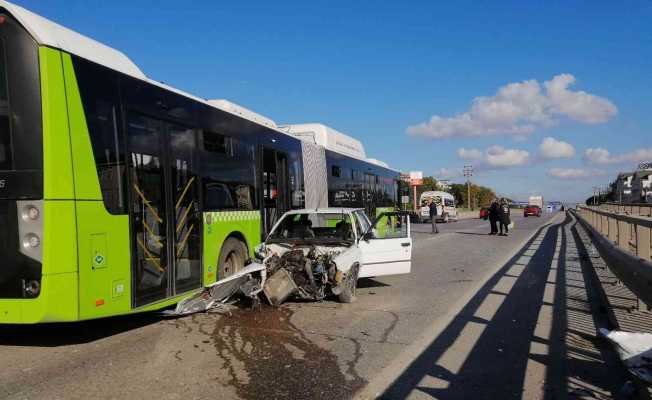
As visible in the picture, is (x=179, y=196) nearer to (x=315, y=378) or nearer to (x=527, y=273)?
(x=315, y=378)

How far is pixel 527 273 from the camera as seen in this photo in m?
12.0

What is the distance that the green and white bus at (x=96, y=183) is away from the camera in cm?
538

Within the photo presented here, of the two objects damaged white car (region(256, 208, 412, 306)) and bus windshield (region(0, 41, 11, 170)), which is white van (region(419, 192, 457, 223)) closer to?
damaged white car (region(256, 208, 412, 306))

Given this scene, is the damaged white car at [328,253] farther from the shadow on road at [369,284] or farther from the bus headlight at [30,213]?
the bus headlight at [30,213]

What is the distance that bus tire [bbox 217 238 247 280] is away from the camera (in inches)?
336

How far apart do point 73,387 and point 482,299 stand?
6376mm

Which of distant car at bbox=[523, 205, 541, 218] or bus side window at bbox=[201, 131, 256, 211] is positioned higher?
bus side window at bbox=[201, 131, 256, 211]

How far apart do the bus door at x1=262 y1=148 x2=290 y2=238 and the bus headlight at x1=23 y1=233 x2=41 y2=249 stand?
17.6 ft

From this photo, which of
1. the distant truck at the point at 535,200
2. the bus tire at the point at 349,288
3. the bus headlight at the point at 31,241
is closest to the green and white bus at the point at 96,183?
the bus headlight at the point at 31,241

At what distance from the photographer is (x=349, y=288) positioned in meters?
8.66

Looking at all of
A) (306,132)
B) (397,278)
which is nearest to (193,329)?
(397,278)

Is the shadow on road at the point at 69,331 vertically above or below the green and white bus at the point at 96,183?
below

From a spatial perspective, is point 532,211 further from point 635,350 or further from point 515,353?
point 635,350

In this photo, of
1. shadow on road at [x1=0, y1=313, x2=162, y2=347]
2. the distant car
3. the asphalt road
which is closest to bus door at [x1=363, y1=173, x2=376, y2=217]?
the asphalt road
